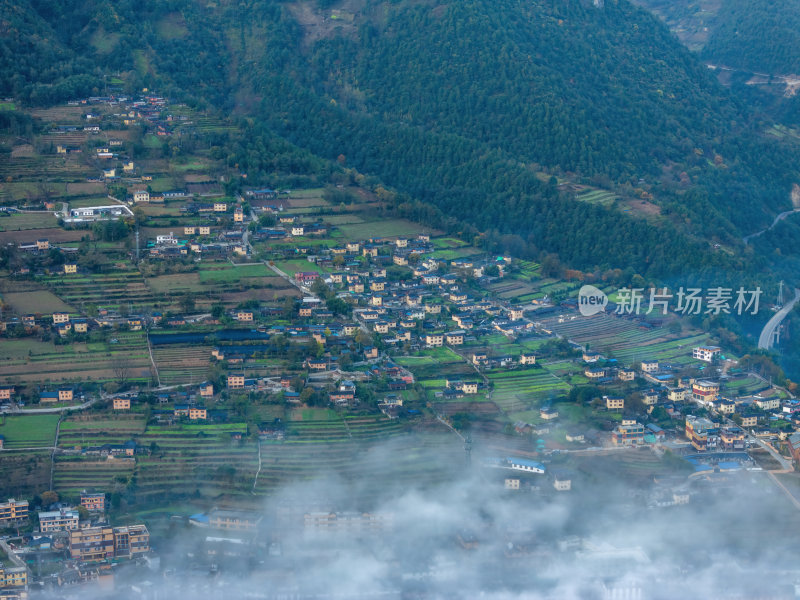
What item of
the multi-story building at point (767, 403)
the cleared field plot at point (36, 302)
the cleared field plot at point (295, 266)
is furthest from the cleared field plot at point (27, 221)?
the multi-story building at point (767, 403)

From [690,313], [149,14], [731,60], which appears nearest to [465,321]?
[690,313]

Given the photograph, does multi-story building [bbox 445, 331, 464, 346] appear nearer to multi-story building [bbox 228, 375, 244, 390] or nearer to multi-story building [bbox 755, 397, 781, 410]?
multi-story building [bbox 228, 375, 244, 390]

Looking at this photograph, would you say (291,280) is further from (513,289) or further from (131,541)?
(131,541)

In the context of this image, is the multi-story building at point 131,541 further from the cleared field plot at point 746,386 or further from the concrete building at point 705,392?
the cleared field plot at point 746,386

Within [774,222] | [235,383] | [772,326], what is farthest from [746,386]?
[774,222]

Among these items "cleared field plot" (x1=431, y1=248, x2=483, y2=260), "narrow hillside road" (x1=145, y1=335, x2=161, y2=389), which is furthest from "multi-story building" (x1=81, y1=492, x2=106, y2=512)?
"cleared field plot" (x1=431, y1=248, x2=483, y2=260)

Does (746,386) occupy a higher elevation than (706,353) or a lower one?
lower
